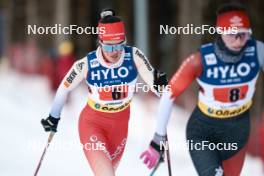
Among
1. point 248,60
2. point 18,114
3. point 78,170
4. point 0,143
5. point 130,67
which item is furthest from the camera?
point 18,114

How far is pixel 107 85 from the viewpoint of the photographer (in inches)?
235

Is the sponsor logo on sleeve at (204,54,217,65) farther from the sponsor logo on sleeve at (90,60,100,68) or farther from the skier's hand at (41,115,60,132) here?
the skier's hand at (41,115,60,132)

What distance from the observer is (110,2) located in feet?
78.2

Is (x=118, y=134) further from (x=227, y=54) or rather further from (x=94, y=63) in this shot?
(x=227, y=54)

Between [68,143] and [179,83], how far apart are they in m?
6.36

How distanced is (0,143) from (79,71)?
671cm

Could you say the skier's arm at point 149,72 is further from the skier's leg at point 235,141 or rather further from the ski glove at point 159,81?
the skier's leg at point 235,141

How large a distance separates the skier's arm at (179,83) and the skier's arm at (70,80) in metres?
0.94

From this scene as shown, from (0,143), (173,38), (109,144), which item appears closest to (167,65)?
(173,38)

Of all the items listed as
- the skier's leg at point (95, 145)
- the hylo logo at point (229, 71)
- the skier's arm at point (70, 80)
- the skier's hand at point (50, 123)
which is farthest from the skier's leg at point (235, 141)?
the skier's hand at point (50, 123)

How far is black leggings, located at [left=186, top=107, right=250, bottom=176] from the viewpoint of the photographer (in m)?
5.38

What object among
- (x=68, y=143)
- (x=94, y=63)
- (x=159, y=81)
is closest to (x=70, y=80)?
(x=94, y=63)

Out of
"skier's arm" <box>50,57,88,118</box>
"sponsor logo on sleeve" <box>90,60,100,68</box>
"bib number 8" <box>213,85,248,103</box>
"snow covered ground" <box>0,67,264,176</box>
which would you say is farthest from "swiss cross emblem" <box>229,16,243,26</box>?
"snow covered ground" <box>0,67,264,176</box>

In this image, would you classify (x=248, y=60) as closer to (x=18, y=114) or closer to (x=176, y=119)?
(x=176, y=119)
